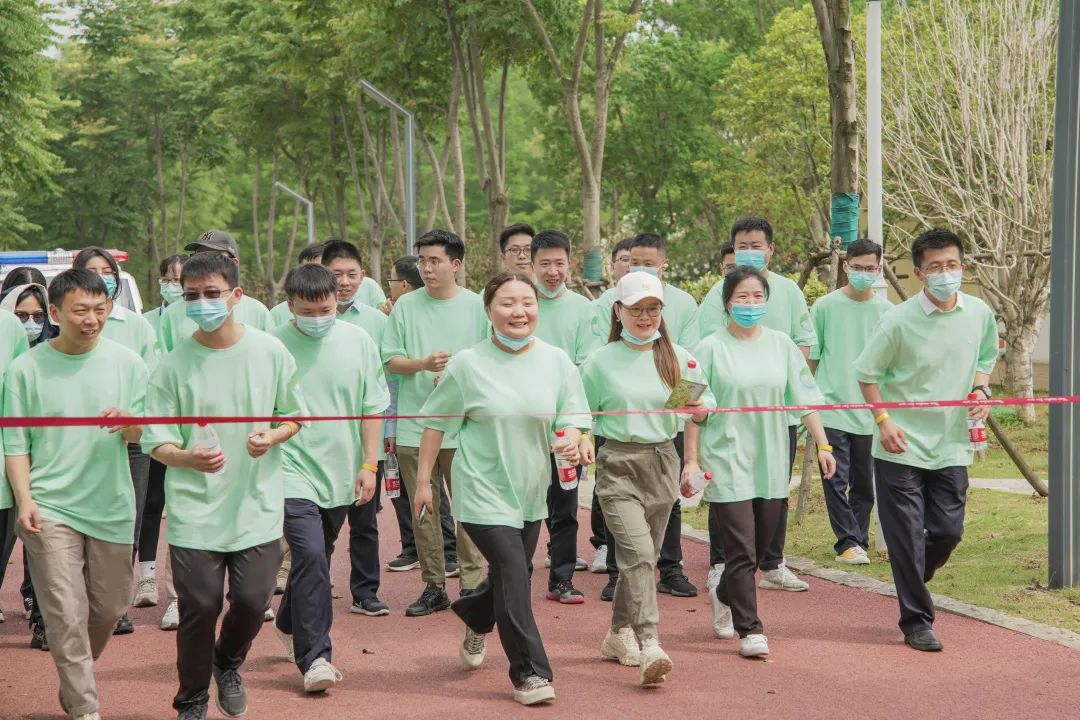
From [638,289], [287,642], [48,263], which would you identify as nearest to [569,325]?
[638,289]

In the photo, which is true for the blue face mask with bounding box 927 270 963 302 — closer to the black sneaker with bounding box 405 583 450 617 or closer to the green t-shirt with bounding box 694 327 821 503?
the green t-shirt with bounding box 694 327 821 503

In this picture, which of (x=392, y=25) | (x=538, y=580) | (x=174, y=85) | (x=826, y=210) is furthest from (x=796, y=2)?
(x=538, y=580)

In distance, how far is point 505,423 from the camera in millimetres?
6477

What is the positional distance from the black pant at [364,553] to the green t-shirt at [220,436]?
2.22m

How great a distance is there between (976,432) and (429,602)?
10.6 feet

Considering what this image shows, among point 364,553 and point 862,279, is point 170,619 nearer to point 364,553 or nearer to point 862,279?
point 364,553

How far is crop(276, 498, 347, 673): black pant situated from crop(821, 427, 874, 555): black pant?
3954 millimetres

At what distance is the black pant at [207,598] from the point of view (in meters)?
5.86

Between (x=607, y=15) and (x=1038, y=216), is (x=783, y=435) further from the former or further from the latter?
(x=1038, y=216)

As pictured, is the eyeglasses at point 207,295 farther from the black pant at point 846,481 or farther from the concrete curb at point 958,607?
the black pant at point 846,481

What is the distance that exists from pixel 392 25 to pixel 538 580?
44.5 feet

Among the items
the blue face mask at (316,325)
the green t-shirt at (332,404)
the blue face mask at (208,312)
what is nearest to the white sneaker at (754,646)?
the green t-shirt at (332,404)

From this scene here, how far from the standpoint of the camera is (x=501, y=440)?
21.2 ft

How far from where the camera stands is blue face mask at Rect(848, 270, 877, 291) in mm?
9430
